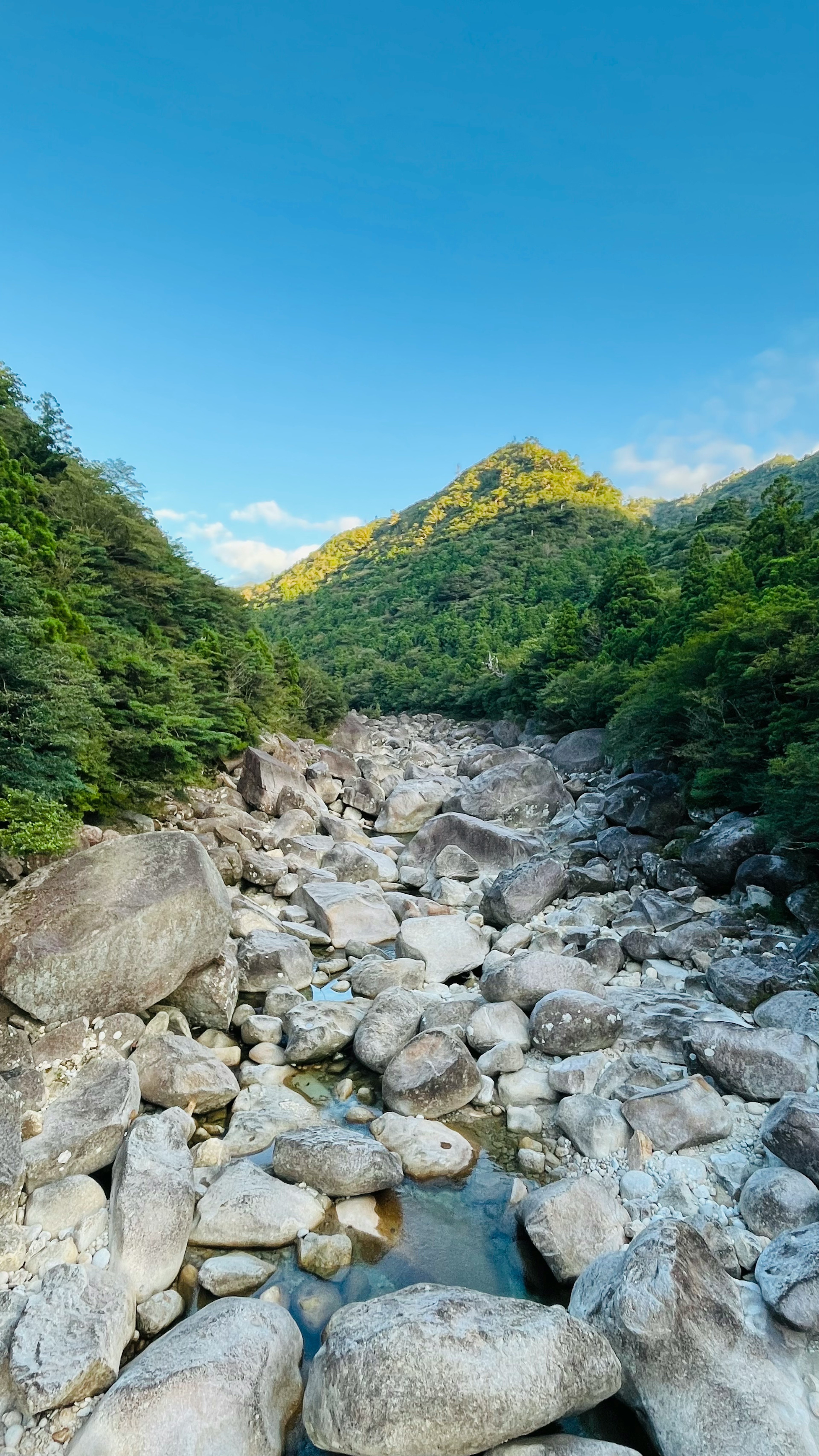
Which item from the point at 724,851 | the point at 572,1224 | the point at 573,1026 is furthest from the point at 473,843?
the point at 572,1224

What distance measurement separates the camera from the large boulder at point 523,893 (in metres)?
12.4

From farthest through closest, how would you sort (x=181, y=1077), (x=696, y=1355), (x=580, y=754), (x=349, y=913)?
(x=580, y=754)
(x=349, y=913)
(x=181, y=1077)
(x=696, y=1355)

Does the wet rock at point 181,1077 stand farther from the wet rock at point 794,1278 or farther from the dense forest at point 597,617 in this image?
the dense forest at point 597,617

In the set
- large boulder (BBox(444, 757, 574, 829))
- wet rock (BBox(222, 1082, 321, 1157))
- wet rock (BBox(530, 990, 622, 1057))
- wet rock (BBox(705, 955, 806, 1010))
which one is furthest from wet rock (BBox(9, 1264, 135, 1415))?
large boulder (BBox(444, 757, 574, 829))

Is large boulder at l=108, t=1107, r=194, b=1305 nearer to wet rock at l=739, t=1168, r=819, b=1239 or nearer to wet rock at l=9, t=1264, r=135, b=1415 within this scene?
wet rock at l=9, t=1264, r=135, b=1415

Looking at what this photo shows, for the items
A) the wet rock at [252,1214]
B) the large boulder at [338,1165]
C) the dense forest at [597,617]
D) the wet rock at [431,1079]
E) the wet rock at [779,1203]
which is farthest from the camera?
the dense forest at [597,617]

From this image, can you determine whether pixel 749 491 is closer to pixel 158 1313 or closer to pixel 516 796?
pixel 516 796

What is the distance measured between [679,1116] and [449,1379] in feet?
12.3

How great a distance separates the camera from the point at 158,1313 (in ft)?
14.9

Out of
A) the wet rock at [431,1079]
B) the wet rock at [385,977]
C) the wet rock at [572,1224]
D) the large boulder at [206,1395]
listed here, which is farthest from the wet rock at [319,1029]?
the large boulder at [206,1395]

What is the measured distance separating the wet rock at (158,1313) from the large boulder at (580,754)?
68.7 feet

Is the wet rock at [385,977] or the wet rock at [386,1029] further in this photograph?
the wet rock at [385,977]

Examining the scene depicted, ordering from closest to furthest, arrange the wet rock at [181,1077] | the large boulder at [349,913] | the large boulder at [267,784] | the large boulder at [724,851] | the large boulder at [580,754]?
the wet rock at [181,1077] → the large boulder at [349,913] → the large boulder at [724,851] → the large boulder at [267,784] → the large boulder at [580,754]

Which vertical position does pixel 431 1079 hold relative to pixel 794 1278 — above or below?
below
